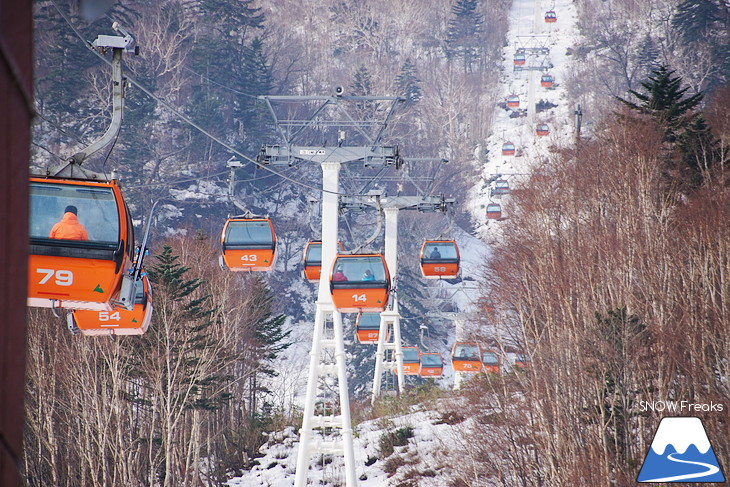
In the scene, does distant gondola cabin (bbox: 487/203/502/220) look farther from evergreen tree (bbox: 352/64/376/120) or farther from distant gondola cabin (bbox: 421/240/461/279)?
distant gondola cabin (bbox: 421/240/461/279)

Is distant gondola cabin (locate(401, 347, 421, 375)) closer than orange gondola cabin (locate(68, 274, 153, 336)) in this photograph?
No

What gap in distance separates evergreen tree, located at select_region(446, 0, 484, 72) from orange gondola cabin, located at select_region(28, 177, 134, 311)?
97963mm

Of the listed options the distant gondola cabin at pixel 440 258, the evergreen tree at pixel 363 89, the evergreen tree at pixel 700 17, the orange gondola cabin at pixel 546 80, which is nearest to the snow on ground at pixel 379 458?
the distant gondola cabin at pixel 440 258

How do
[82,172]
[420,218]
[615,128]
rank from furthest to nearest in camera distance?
[420,218] < [615,128] < [82,172]

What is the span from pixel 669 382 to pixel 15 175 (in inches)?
713

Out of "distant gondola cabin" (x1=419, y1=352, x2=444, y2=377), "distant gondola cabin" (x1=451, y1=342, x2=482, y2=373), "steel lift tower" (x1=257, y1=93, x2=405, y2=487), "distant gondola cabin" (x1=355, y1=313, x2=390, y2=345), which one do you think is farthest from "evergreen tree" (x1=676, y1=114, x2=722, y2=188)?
"distant gondola cabin" (x1=419, y1=352, x2=444, y2=377)

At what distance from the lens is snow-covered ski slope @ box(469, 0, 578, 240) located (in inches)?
3238

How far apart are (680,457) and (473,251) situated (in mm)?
60991

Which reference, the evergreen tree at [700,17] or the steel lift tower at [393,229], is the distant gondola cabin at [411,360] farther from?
the evergreen tree at [700,17]

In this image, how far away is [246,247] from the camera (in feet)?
70.2

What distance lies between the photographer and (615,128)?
3014cm

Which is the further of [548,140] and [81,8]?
[548,140]

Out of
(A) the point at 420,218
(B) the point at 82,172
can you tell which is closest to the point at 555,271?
(B) the point at 82,172

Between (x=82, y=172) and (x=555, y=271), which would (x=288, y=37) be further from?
(x=82, y=172)
